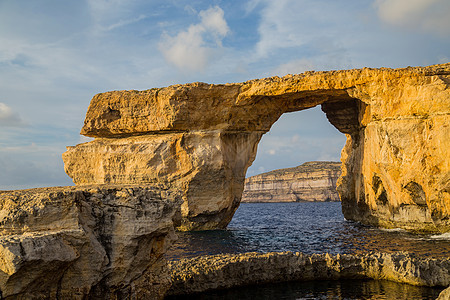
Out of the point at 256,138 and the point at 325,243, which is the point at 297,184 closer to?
the point at 256,138

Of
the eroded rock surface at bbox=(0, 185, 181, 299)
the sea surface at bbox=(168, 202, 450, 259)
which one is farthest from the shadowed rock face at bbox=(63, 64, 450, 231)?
the eroded rock surface at bbox=(0, 185, 181, 299)

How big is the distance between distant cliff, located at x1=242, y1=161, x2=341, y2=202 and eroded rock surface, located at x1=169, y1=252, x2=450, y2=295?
66.6 m

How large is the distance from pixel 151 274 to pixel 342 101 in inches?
881

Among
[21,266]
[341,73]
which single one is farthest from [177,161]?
[21,266]

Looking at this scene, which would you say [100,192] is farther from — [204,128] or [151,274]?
[204,128]

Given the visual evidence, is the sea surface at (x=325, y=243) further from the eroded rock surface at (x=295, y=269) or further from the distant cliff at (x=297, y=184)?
the distant cliff at (x=297, y=184)

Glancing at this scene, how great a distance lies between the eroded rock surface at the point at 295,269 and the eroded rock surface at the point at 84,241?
8.59ft

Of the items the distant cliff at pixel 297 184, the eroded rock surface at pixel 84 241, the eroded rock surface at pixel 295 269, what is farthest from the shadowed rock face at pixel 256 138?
the distant cliff at pixel 297 184

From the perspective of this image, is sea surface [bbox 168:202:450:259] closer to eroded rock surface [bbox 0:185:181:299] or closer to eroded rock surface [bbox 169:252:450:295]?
eroded rock surface [bbox 169:252:450:295]

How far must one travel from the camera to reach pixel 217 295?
385 inches

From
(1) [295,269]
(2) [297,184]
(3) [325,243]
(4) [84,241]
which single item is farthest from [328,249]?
(2) [297,184]

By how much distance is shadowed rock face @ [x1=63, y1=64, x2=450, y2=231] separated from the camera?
1906 cm

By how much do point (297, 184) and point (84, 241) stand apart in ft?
259

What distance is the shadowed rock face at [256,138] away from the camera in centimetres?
1906
